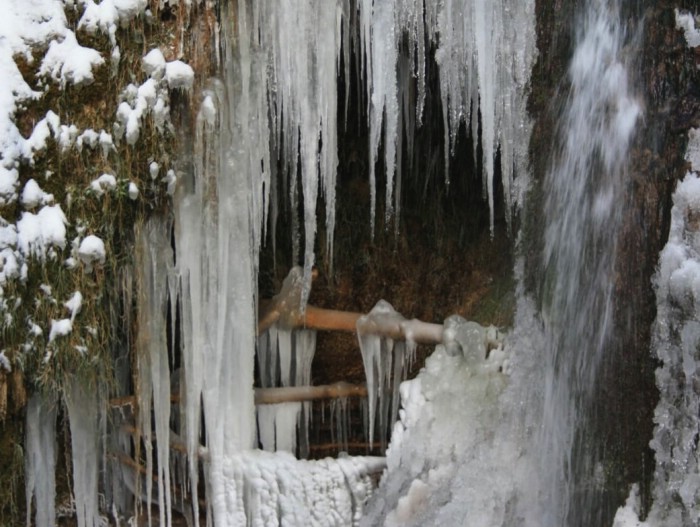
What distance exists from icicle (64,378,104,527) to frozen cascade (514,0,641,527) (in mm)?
1635

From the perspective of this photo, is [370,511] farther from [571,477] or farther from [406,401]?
[571,477]

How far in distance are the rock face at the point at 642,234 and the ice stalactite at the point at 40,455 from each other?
1881 millimetres

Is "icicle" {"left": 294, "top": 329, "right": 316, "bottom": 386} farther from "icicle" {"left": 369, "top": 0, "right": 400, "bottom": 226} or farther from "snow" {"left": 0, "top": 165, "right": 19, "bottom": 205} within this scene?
"snow" {"left": 0, "top": 165, "right": 19, "bottom": 205}

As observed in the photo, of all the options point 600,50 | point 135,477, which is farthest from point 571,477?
point 135,477

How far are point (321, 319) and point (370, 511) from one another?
1.05 m

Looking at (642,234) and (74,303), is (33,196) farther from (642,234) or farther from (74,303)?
(642,234)

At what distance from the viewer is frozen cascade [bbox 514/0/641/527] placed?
11.2ft

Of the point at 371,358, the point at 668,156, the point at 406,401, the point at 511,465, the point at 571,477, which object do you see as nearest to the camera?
the point at 668,156

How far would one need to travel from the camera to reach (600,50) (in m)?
3.54

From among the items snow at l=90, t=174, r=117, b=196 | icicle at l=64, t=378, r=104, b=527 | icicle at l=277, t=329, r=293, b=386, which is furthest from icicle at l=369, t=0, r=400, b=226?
icicle at l=64, t=378, r=104, b=527

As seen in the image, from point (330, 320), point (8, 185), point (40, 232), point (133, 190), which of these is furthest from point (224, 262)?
point (330, 320)

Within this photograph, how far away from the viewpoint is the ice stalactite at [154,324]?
359 centimetres

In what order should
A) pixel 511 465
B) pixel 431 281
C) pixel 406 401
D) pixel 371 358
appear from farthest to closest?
pixel 431 281
pixel 371 358
pixel 406 401
pixel 511 465

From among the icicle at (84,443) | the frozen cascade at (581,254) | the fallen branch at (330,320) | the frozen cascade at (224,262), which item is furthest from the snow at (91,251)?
the frozen cascade at (581,254)
